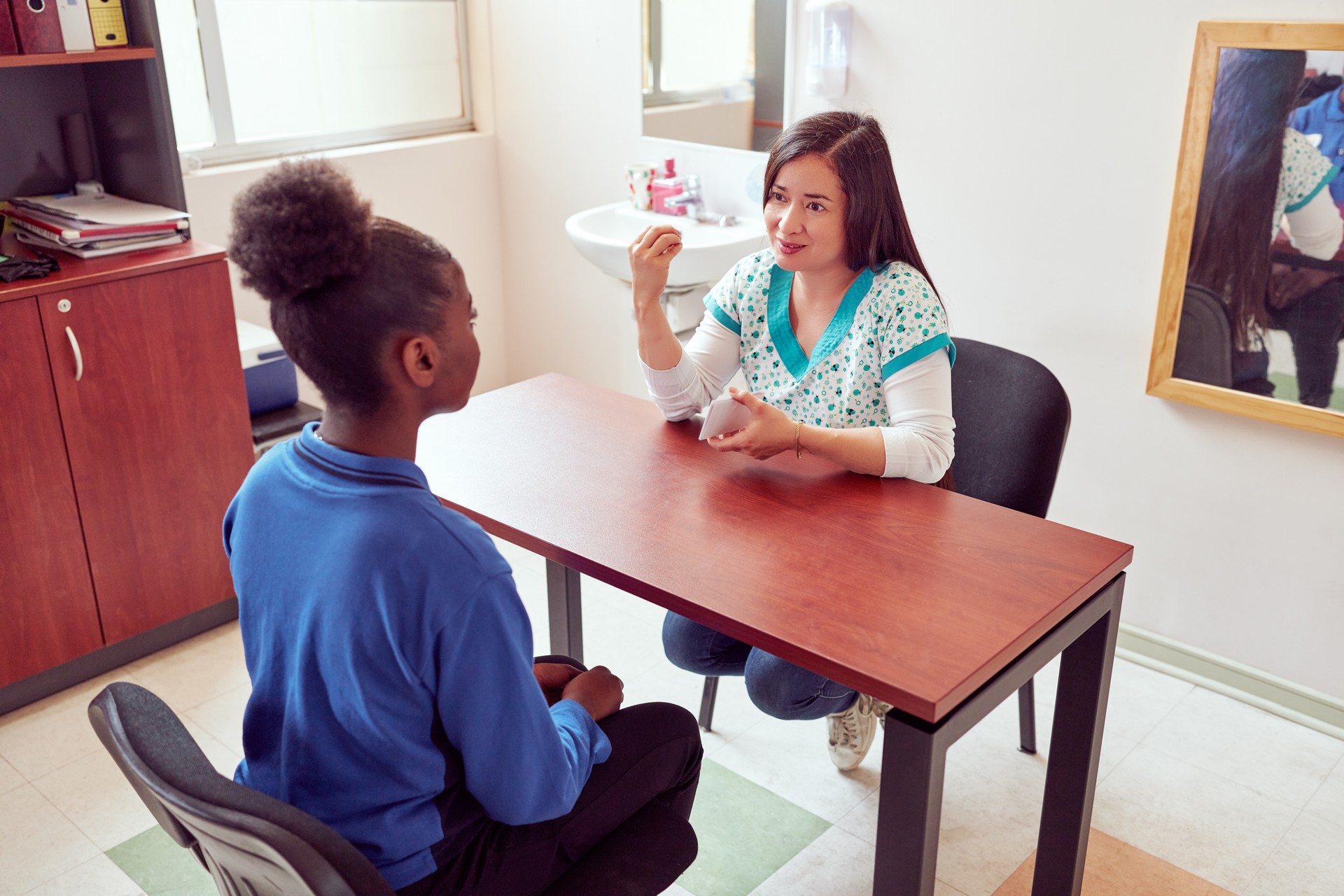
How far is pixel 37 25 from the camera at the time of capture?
7.33 feet

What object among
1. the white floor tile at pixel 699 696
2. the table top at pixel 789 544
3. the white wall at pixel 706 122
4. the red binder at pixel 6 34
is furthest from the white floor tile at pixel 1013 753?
the red binder at pixel 6 34

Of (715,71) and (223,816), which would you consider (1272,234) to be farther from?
(223,816)

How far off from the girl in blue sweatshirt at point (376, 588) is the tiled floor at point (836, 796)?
90 cm

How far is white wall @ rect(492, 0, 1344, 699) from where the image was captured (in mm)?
2271

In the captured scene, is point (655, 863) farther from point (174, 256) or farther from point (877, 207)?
point (174, 256)

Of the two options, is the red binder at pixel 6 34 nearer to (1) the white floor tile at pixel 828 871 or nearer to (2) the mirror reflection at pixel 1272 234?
(1) the white floor tile at pixel 828 871

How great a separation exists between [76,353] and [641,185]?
4.95 ft

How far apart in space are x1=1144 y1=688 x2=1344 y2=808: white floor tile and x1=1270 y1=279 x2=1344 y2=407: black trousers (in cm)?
67

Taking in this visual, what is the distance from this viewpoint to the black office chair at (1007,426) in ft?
6.21

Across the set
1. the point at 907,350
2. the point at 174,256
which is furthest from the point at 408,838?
the point at 174,256

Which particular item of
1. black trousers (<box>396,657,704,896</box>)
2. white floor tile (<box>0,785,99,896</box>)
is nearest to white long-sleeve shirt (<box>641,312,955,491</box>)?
black trousers (<box>396,657,704,896</box>)

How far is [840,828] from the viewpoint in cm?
204

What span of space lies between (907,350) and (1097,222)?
0.91 m

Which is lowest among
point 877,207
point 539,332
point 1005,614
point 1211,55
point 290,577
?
point 539,332
